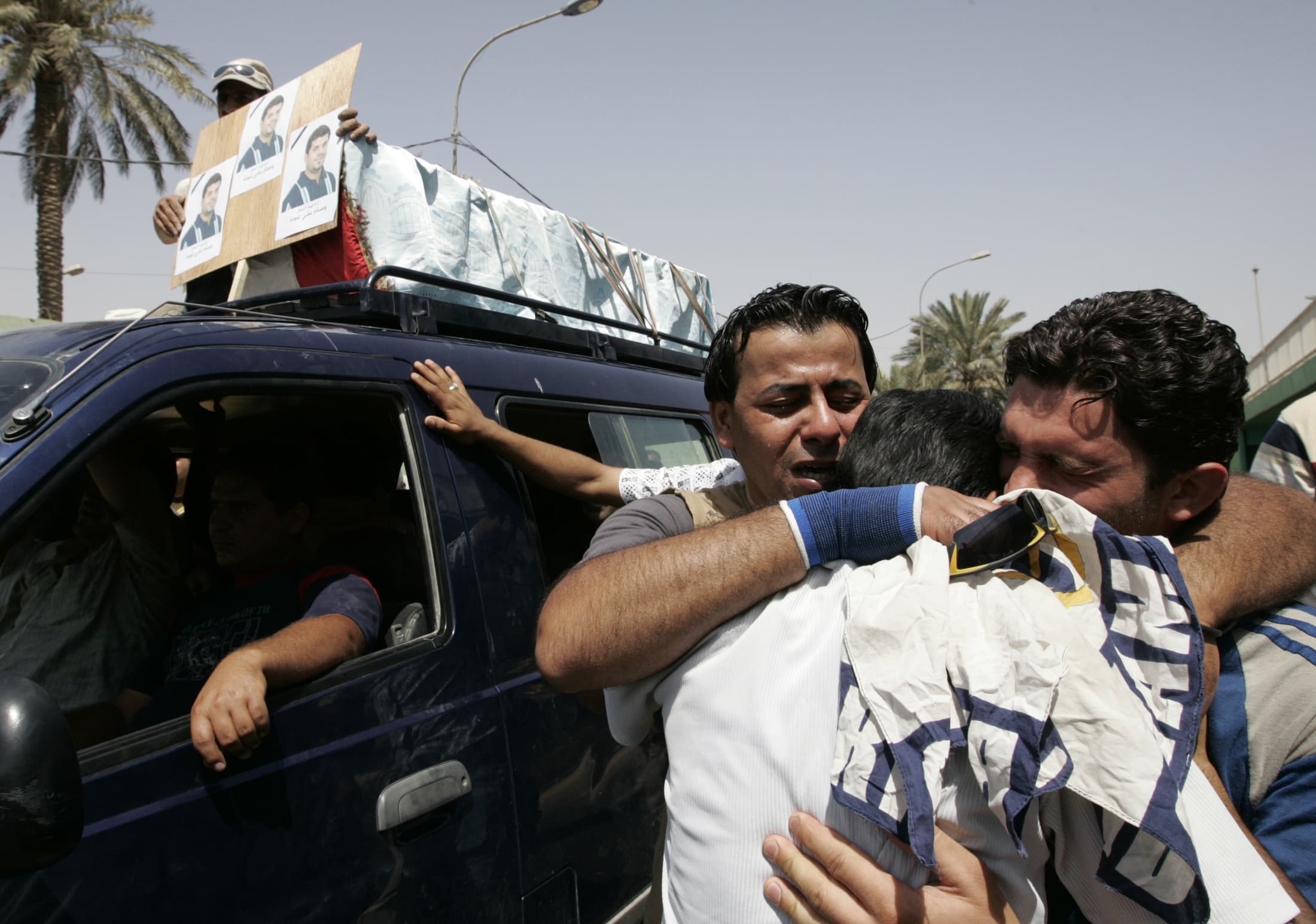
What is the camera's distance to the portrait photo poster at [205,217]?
317 cm

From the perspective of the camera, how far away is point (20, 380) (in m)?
1.56

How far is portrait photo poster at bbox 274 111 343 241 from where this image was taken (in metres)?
2.88

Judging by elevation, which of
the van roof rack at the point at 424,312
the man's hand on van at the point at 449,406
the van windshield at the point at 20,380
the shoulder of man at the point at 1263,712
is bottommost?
the shoulder of man at the point at 1263,712

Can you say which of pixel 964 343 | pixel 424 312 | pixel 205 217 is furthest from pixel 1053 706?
pixel 964 343

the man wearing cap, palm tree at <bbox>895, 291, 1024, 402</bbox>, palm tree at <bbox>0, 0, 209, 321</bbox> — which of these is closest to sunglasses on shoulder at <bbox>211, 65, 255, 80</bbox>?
the man wearing cap

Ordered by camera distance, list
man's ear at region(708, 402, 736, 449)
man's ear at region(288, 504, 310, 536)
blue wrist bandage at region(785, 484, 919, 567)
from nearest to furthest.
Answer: blue wrist bandage at region(785, 484, 919, 567), man's ear at region(708, 402, 736, 449), man's ear at region(288, 504, 310, 536)

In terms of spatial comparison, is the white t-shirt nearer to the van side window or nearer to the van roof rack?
the van side window

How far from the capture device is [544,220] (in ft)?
13.0

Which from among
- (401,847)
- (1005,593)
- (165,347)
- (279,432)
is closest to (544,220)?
(279,432)

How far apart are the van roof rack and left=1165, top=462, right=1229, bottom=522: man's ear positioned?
1801 mm

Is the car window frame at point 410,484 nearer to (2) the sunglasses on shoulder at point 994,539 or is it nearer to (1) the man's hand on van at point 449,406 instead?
(1) the man's hand on van at point 449,406

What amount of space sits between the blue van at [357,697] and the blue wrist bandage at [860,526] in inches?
40.5

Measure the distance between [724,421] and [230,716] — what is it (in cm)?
121

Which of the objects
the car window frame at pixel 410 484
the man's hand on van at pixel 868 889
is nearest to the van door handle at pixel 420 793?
the car window frame at pixel 410 484
